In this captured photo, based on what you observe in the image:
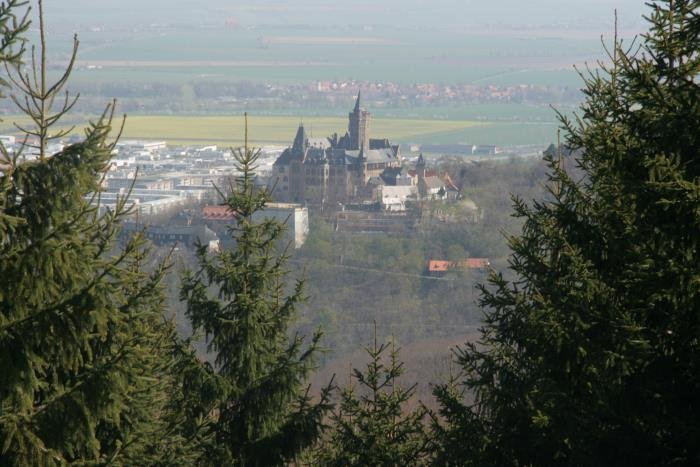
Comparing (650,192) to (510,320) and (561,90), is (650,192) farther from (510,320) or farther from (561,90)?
(561,90)

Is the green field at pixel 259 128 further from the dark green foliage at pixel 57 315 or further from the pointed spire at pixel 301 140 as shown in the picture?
the dark green foliage at pixel 57 315

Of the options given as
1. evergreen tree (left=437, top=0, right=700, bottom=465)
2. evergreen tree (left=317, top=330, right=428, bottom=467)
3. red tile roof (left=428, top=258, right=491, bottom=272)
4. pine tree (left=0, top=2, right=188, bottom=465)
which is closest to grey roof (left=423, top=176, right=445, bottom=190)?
red tile roof (left=428, top=258, right=491, bottom=272)

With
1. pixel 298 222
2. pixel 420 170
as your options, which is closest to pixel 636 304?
pixel 298 222

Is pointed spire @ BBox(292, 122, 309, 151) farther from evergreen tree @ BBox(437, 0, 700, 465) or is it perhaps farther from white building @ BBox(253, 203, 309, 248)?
evergreen tree @ BBox(437, 0, 700, 465)

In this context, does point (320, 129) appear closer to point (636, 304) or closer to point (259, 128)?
point (259, 128)

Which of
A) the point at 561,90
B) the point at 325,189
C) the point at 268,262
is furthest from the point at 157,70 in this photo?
the point at 268,262

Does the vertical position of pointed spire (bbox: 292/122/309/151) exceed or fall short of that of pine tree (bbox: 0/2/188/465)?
it falls short

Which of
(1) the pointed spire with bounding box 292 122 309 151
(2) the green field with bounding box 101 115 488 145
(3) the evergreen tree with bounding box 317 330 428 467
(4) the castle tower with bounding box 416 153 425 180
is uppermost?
(3) the evergreen tree with bounding box 317 330 428 467
